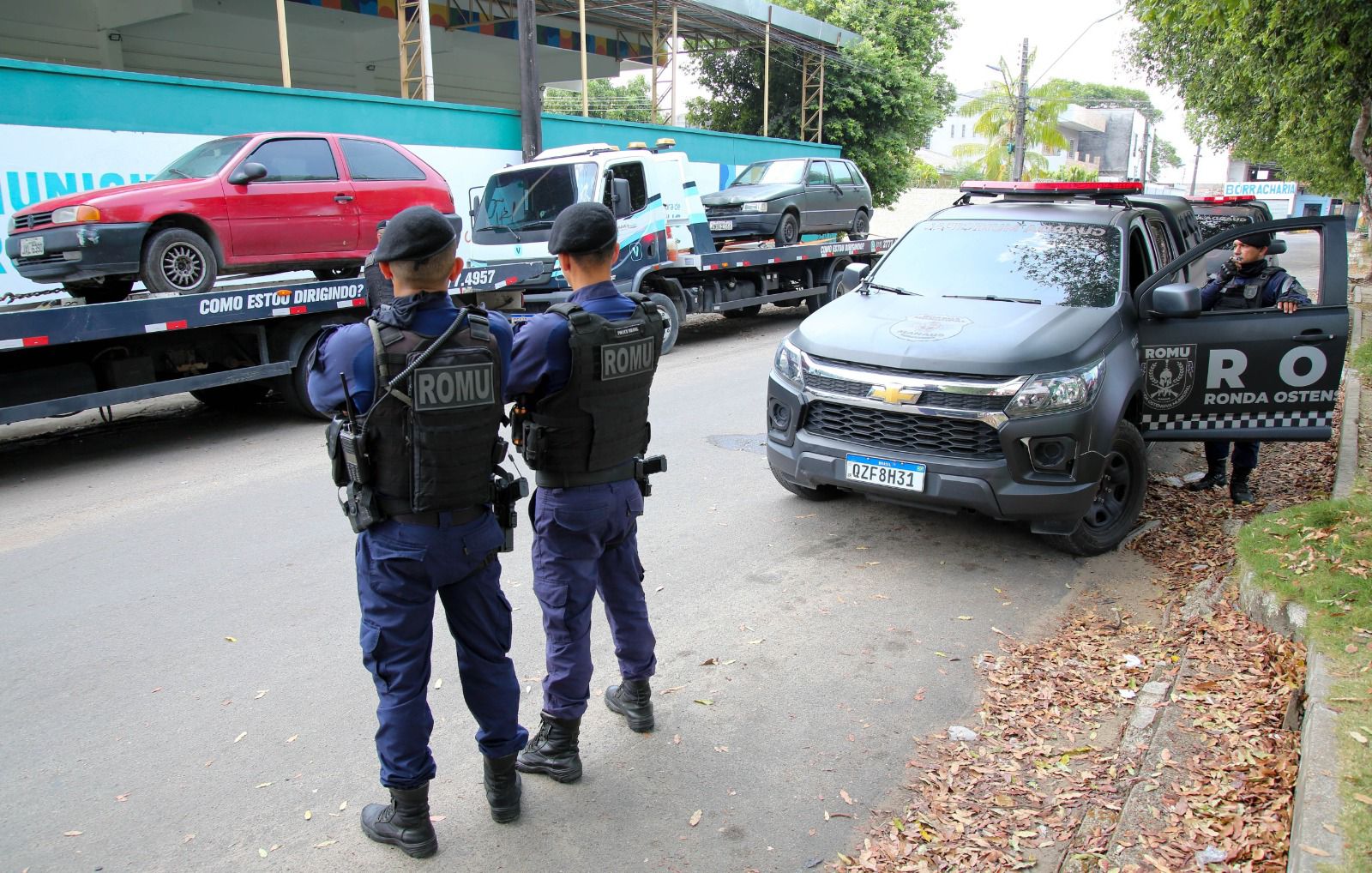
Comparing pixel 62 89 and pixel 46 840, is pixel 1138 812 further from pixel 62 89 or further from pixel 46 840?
pixel 62 89

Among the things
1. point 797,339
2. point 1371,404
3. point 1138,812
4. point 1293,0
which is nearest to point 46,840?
point 1138,812

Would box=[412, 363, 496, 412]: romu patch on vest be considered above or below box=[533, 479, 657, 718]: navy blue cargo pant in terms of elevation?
above

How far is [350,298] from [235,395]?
167cm

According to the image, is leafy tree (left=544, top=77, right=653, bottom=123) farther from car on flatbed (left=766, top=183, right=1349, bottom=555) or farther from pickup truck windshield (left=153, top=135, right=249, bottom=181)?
car on flatbed (left=766, top=183, right=1349, bottom=555)

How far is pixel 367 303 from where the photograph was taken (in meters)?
9.01

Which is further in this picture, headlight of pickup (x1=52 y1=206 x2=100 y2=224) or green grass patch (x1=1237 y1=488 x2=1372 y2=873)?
headlight of pickup (x1=52 y1=206 x2=100 y2=224)

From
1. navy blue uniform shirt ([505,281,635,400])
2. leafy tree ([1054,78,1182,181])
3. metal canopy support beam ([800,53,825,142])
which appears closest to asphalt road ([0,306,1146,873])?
navy blue uniform shirt ([505,281,635,400])

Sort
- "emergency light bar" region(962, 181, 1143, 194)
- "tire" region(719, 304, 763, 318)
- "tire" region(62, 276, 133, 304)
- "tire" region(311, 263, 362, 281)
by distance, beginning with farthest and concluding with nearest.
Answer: "tire" region(719, 304, 763, 318), "tire" region(311, 263, 362, 281), "tire" region(62, 276, 133, 304), "emergency light bar" region(962, 181, 1143, 194)

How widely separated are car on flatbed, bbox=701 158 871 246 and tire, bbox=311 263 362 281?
619 centimetres

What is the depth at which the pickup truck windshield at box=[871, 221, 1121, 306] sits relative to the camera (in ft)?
19.1

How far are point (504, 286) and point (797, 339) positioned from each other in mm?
5373

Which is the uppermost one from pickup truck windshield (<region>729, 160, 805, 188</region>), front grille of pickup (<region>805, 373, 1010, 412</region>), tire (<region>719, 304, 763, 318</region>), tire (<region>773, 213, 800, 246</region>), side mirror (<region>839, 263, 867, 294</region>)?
pickup truck windshield (<region>729, 160, 805, 188</region>)

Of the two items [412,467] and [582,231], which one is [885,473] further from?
[412,467]

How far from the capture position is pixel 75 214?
7.39 meters
